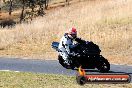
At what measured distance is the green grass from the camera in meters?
13.8

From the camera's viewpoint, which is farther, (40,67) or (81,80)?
(40,67)

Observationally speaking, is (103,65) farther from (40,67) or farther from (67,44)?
(40,67)

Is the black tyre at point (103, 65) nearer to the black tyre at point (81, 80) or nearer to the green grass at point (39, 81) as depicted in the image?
the green grass at point (39, 81)

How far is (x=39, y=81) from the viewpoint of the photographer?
1472 centimetres

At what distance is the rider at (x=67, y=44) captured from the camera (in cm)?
1554

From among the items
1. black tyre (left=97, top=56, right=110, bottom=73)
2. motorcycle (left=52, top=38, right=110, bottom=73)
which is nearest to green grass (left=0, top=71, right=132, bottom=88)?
motorcycle (left=52, top=38, right=110, bottom=73)

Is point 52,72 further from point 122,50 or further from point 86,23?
point 86,23

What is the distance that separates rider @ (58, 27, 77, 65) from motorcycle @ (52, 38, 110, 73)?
0.17m

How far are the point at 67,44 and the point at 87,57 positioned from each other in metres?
0.99

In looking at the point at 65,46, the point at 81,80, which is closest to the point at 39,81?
the point at 65,46

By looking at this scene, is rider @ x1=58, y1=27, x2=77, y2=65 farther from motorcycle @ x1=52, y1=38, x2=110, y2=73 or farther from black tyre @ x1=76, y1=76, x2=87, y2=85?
black tyre @ x1=76, y1=76, x2=87, y2=85

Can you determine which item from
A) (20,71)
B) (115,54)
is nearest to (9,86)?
(20,71)

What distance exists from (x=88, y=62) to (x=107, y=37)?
962 centimetres

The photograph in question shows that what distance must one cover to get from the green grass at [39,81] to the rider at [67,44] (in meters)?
1.10
